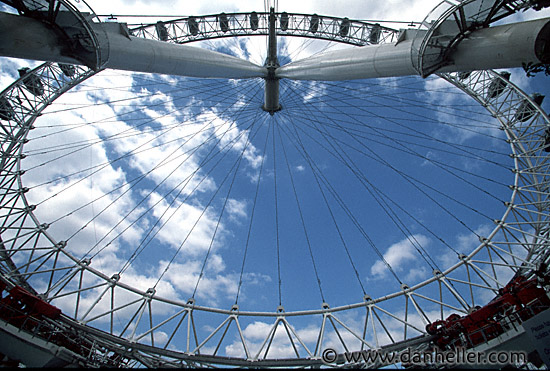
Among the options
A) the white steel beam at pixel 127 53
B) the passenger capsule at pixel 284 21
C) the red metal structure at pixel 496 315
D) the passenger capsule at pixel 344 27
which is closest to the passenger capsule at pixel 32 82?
the white steel beam at pixel 127 53

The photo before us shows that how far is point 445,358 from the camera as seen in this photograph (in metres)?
19.0

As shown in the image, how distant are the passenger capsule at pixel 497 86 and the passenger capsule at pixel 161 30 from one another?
2794 centimetres

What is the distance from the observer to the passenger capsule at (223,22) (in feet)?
108

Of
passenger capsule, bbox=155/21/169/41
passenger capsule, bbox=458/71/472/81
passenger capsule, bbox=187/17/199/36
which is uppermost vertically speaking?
passenger capsule, bbox=187/17/199/36

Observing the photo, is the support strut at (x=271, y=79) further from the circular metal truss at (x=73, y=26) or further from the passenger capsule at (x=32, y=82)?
the passenger capsule at (x=32, y=82)

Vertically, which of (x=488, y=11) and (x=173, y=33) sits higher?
(x=173, y=33)

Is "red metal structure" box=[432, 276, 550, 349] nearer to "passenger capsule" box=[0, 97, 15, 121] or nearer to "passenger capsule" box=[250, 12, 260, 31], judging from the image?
"passenger capsule" box=[250, 12, 260, 31]

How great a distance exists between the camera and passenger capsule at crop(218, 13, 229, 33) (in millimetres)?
32781

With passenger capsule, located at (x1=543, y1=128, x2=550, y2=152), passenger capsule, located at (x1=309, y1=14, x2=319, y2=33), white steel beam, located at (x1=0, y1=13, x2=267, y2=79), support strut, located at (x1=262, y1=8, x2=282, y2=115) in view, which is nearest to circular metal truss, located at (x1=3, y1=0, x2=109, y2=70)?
white steel beam, located at (x1=0, y1=13, x2=267, y2=79)

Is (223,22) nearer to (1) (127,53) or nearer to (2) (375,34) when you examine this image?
(2) (375,34)

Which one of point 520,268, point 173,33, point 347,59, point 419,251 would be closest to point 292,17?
point 173,33

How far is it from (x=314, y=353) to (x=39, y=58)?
21181 millimetres

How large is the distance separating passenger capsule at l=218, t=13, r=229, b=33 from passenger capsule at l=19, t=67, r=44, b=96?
16.1m

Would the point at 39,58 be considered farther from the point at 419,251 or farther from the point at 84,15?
the point at 419,251
